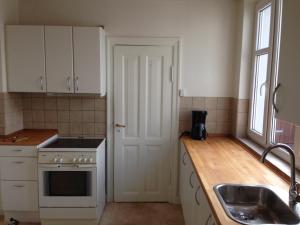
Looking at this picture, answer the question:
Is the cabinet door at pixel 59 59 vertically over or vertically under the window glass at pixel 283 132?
over

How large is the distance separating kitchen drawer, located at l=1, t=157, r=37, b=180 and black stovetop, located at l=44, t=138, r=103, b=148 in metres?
0.25

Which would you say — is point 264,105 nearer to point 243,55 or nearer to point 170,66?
point 243,55

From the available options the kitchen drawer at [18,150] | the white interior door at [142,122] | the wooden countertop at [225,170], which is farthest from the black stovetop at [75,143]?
the wooden countertop at [225,170]

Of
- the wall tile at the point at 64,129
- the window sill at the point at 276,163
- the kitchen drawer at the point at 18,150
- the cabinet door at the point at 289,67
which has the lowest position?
the kitchen drawer at the point at 18,150

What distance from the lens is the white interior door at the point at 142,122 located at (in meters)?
3.06

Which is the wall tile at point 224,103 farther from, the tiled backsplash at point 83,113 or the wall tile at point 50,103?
the wall tile at point 50,103

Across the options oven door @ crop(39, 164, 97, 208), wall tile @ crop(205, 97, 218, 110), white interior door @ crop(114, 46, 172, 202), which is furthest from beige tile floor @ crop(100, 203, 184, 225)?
wall tile @ crop(205, 97, 218, 110)

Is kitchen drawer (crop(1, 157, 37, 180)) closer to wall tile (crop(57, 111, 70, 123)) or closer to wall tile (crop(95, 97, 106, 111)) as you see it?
Result: wall tile (crop(57, 111, 70, 123))

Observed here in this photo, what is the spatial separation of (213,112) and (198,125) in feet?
1.13

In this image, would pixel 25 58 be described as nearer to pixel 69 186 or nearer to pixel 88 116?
pixel 88 116

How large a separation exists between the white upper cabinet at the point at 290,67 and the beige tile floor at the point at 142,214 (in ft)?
6.60

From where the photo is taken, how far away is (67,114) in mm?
3133

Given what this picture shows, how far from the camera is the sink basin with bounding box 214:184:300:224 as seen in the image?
156 cm

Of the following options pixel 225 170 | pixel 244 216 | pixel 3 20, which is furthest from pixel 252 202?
pixel 3 20
